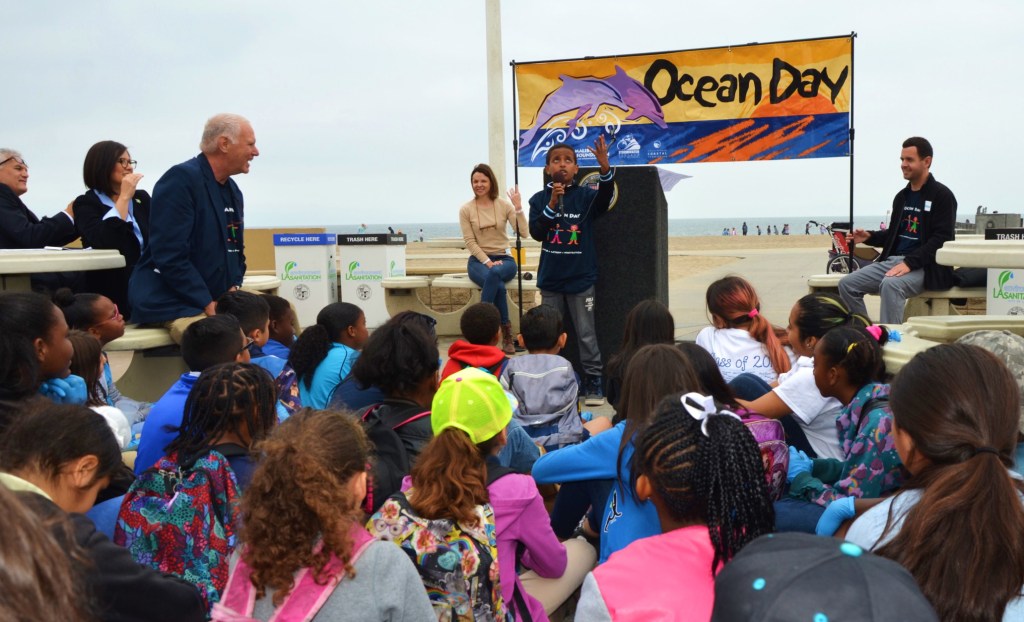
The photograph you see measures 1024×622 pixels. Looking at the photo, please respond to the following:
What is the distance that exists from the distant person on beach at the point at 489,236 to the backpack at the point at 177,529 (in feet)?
19.8

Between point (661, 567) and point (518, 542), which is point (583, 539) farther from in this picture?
point (661, 567)

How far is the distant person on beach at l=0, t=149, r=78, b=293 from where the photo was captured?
6.05 metres

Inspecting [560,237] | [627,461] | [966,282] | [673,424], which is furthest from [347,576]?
[966,282]

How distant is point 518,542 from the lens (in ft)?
9.53

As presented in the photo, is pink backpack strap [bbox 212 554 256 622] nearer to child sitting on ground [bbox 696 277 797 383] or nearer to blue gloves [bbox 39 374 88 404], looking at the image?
blue gloves [bbox 39 374 88 404]

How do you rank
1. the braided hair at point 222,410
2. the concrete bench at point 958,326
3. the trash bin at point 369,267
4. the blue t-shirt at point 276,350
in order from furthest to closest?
1. the trash bin at point 369,267
2. the blue t-shirt at point 276,350
3. the concrete bench at point 958,326
4. the braided hair at point 222,410

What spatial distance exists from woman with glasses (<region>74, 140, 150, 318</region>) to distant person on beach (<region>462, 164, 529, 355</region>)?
325cm

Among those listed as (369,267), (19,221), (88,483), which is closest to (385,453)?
(88,483)

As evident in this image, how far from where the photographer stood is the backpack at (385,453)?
3.13m

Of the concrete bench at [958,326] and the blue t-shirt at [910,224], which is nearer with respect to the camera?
the concrete bench at [958,326]

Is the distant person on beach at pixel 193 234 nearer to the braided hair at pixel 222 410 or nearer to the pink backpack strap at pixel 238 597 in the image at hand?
the braided hair at pixel 222 410

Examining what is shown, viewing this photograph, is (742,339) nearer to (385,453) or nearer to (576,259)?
(385,453)

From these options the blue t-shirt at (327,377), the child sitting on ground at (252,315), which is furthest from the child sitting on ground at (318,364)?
the child sitting on ground at (252,315)

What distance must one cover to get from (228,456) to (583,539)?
1.38 metres
